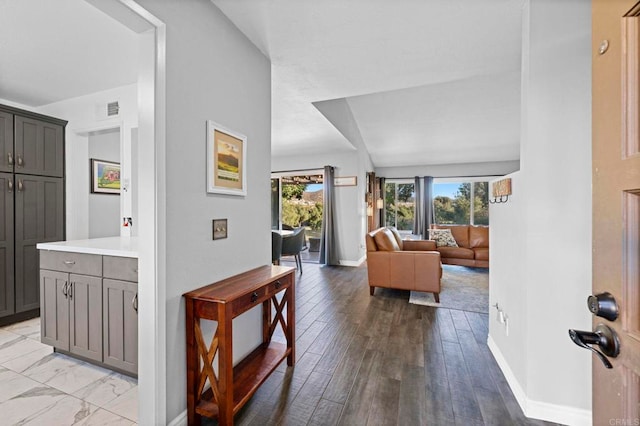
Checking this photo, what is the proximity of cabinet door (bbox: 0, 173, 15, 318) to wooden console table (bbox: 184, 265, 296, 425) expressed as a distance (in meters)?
2.71

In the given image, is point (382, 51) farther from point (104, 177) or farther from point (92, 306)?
point (104, 177)

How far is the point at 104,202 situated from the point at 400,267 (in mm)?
3941

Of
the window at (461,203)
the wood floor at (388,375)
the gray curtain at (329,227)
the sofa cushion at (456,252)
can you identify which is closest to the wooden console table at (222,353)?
the wood floor at (388,375)

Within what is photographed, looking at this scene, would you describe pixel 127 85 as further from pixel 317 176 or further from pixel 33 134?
pixel 317 176

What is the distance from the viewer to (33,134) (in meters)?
2.90

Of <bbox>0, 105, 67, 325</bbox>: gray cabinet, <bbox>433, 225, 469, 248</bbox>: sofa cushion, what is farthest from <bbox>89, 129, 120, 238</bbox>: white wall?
<bbox>433, 225, 469, 248</bbox>: sofa cushion

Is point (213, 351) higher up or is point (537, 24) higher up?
point (537, 24)

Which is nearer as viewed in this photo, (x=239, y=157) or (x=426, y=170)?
(x=239, y=157)

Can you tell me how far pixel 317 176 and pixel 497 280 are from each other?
15.1 feet

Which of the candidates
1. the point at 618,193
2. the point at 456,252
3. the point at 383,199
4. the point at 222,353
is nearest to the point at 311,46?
the point at 618,193

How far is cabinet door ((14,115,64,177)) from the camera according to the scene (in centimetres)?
280

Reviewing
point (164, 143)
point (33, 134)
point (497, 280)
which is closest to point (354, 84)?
point (164, 143)

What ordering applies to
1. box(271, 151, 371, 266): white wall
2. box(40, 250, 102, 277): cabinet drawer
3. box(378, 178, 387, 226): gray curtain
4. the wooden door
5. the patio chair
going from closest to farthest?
the wooden door → box(40, 250, 102, 277): cabinet drawer → the patio chair → box(271, 151, 371, 266): white wall → box(378, 178, 387, 226): gray curtain

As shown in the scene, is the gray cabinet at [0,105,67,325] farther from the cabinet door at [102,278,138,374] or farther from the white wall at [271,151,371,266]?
the white wall at [271,151,371,266]
